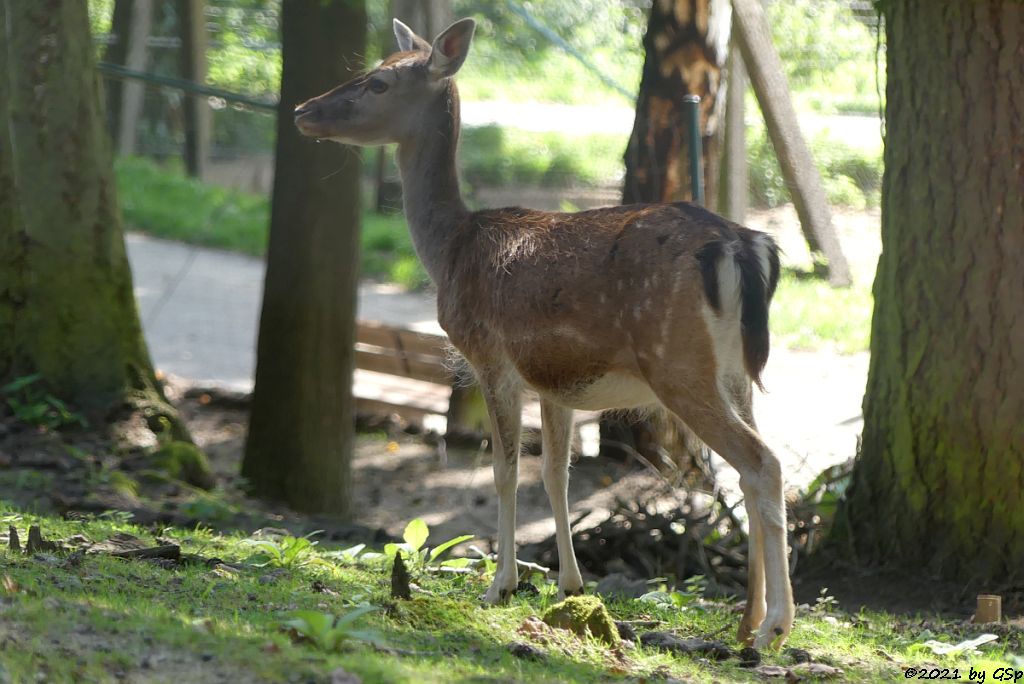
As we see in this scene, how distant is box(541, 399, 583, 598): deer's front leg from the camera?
5375mm

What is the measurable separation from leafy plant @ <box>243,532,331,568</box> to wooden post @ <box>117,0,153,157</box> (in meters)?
15.0

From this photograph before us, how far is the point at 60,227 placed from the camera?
7738 mm

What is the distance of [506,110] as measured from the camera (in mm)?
24531

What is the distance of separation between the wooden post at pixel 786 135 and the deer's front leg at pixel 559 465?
5.90m

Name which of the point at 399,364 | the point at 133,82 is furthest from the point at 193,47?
the point at 399,364

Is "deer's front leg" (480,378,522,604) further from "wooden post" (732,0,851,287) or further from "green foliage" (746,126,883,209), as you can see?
"green foliage" (746,126,883,209)

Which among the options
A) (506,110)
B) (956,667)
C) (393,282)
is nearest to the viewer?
(956,667)

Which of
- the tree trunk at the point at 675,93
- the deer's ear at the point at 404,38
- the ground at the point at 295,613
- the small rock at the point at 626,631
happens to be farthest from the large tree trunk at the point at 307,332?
the small rock at the point at 626,631

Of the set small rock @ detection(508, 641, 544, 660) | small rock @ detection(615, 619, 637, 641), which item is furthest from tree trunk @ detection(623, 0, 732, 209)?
small rock @ detection(508, 641, 544, 660)

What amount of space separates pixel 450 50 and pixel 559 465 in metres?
1.99

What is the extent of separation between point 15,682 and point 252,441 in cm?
568

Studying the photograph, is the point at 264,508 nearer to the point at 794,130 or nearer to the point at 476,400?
the point at 476,400

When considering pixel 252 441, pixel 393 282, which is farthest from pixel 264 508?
pixel 393 282

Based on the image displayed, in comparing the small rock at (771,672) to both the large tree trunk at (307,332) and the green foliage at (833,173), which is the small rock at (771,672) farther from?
the green foliage at (833,173)
